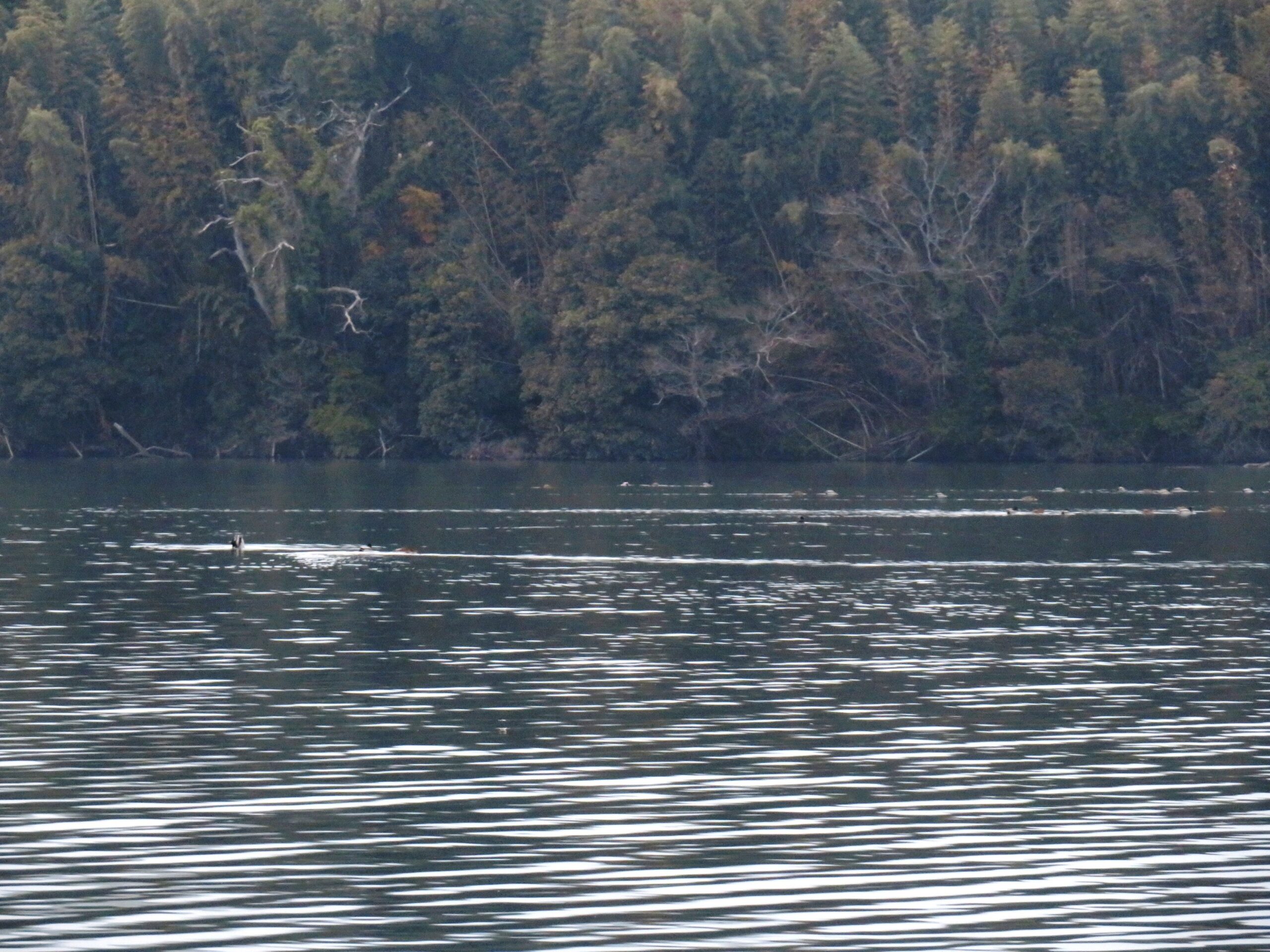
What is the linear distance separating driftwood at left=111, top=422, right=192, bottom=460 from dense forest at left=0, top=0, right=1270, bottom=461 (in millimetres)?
392

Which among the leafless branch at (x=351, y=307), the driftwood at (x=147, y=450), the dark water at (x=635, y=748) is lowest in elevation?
the dark water at (x=635, y=748)

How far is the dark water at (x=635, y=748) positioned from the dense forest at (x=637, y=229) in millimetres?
40248

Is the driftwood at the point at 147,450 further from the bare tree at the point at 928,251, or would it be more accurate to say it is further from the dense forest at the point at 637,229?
the bare tree at the point at 928,251

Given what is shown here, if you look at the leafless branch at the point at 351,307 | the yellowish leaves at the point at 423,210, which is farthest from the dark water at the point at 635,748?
the yellowish leaves at the point at 423,210

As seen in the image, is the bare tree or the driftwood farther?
the driftwood

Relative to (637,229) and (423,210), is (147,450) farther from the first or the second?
(637,229)

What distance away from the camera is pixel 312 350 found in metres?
88.8

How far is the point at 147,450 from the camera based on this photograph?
3622 inches

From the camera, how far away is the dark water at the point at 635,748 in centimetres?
1389

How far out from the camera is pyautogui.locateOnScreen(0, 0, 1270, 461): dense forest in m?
82.8

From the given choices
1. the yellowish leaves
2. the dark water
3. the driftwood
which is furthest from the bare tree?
the dark water

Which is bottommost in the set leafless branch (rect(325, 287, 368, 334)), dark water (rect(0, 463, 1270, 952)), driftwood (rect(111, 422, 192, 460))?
dark water (rect(0, 463, 1270, 952))

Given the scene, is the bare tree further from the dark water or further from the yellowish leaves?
the dark water

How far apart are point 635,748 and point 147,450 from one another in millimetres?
74893
